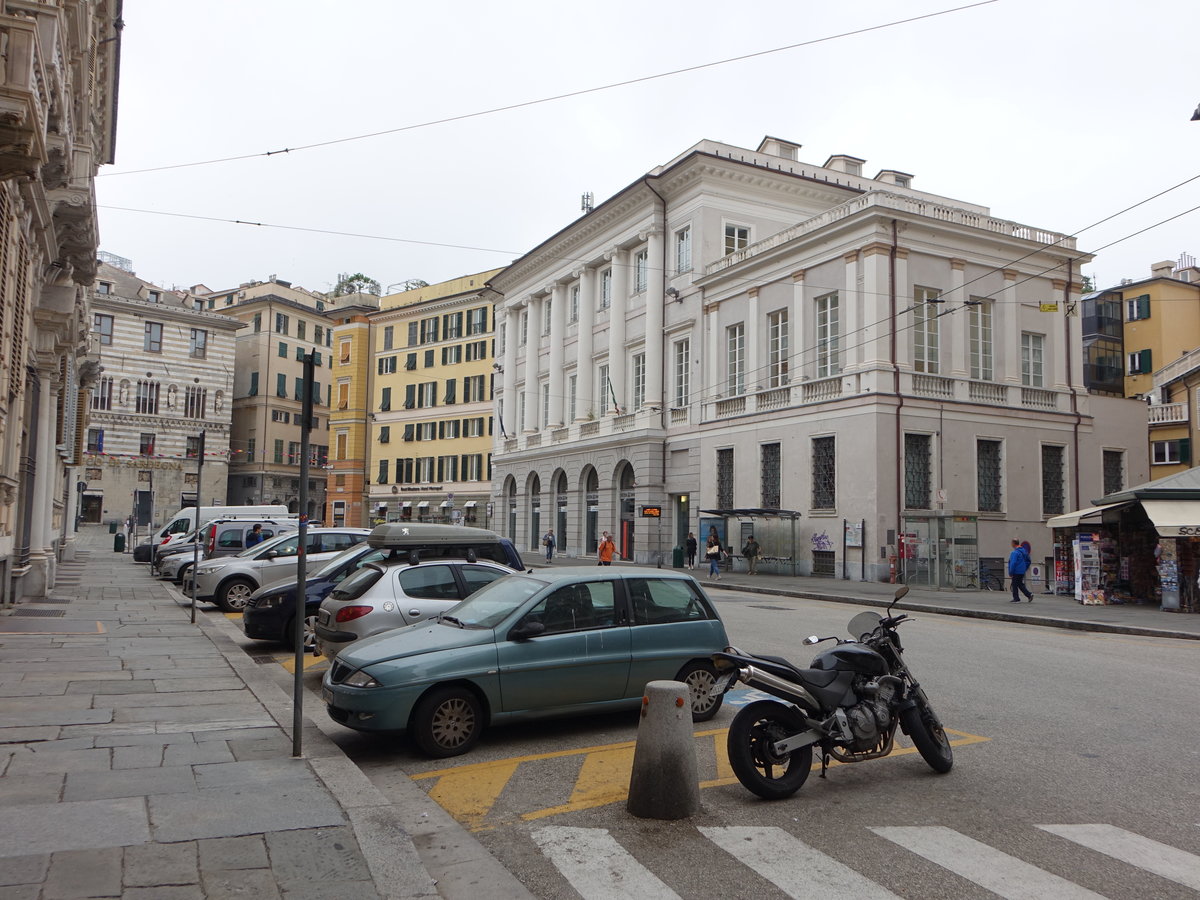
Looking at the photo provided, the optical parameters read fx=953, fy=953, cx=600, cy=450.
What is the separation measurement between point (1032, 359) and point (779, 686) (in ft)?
105

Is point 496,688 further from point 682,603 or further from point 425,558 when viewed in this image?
point 425,558

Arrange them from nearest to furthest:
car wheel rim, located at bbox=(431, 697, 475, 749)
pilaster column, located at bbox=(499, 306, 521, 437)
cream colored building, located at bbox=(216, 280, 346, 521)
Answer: car wheel rim, located at bbox=(431, 697, 475, 749), pilaster column, located at bbox=(499, 306, 521, 437), cream colored building, located at bbox=(216, 280, 346, 521)

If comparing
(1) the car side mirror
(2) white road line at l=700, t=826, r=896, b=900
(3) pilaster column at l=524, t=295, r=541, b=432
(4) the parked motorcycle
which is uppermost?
(3) pilaster column at l=524, t=295, r=541, b=432

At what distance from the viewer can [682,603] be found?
8758 mm

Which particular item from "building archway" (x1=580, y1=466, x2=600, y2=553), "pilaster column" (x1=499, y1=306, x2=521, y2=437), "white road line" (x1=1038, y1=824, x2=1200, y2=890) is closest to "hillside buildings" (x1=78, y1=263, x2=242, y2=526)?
"pilaster column" (x1=499, y1=306, x2=521, y2=437)

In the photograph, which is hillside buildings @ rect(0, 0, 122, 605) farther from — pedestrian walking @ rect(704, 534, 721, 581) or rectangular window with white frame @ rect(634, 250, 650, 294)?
rectangular window with white frame @ rect(634, 250, 650, 294)

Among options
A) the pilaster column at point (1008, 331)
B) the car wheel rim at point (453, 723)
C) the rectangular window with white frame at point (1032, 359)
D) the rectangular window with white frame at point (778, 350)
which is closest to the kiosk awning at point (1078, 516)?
the pilaster column at point (1008, 331)

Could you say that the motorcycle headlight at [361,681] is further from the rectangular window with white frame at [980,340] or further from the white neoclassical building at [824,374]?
the rectangular window with white frame at [980,340]

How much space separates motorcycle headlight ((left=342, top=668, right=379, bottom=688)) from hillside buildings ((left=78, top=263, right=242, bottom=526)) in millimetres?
67418

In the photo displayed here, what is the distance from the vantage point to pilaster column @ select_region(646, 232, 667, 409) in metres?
41.1

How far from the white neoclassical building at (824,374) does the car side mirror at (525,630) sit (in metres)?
22.5

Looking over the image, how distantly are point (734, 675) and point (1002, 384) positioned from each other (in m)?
29.5

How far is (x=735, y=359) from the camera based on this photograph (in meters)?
37.3

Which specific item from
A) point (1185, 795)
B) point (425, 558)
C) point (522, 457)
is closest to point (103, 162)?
point (425, 558)
